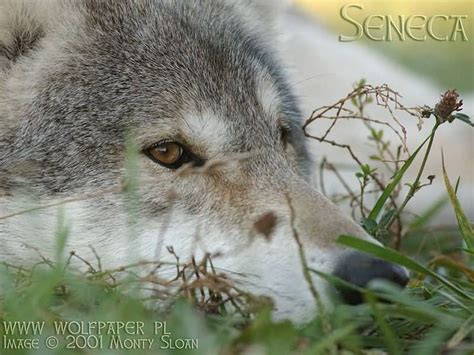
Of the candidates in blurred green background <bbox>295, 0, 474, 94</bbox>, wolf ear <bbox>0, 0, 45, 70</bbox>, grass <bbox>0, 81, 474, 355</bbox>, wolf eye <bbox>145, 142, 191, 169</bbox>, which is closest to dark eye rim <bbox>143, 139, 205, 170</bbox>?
wolf eye <bbox>145, 142, 191, 169</bbox>

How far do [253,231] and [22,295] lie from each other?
0.75 meters

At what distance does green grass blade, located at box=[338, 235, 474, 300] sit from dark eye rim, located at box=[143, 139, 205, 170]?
92 cm

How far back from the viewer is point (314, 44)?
21.8 ft

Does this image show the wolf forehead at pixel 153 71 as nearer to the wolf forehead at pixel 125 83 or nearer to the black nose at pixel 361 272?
the wolf forehead at pixel 125 83

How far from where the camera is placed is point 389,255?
2559mm

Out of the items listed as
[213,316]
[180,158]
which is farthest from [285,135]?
[213,316]

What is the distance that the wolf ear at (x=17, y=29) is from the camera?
3.33 meters

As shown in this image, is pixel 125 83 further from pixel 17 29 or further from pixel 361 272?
pixel 361 272

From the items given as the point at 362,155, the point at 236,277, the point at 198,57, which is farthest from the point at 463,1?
the point at 236,277

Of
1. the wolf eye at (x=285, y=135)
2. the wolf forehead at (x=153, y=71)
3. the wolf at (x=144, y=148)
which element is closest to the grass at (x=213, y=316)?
the wolf at (x=144, y=148)

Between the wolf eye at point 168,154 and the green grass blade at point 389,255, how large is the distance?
94 cm

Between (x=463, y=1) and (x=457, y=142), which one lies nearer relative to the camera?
(x=457, y=142)

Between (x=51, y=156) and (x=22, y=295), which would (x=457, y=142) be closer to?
(x=51, y=156)

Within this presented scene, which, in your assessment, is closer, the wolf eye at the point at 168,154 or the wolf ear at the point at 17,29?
the wolf eye at the point at 168,154
